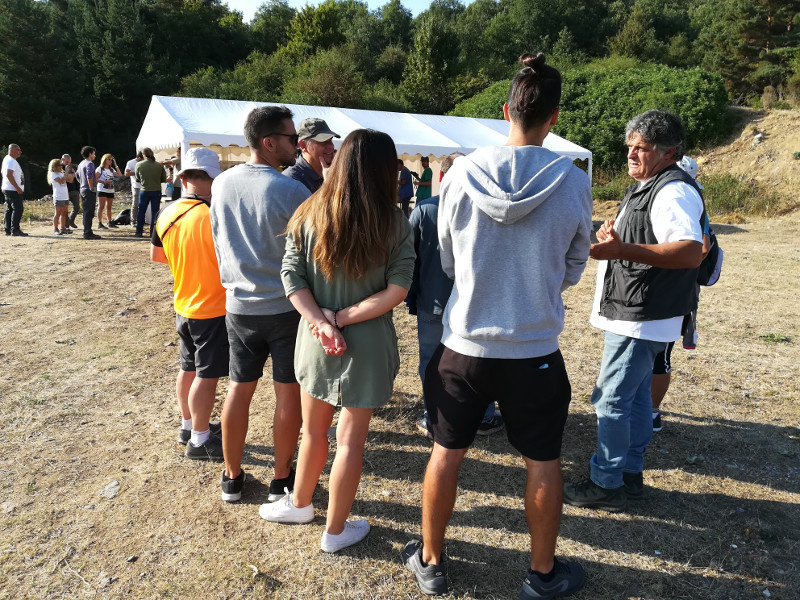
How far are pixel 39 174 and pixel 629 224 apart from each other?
123 feet

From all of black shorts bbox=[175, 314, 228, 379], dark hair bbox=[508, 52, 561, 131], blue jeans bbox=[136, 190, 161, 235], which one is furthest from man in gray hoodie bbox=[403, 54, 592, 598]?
Answer: blue jeans bbox=[136, 190, 161, 235]

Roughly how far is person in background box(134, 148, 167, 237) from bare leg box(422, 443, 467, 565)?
1004cm

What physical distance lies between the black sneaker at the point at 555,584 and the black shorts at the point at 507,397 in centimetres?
54

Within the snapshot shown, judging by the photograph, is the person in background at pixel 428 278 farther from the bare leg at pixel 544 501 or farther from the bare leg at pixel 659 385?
the bare leg at pixel 659 385

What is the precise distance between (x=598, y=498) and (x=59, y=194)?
38.1ft

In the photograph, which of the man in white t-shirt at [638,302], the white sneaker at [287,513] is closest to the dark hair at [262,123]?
the man in white t-shirt at [638,302]

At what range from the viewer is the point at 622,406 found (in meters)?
2.61

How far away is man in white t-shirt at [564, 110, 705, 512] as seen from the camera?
2.38m

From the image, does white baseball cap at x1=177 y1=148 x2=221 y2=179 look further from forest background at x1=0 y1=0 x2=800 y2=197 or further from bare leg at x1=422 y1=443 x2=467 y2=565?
forest background at x1=0 y1=0 x2=800 y2=197

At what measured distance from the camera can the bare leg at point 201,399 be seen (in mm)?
2979

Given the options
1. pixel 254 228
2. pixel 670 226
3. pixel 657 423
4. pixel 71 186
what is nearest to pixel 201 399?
pixel 254 228

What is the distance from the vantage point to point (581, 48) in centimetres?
4747

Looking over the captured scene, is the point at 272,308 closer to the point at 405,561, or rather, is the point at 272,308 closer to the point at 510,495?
the point at 405,561

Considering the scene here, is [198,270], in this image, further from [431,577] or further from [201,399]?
[431,577]
